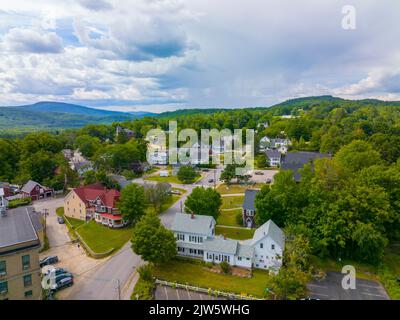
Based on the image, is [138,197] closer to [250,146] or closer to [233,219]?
[233,219]

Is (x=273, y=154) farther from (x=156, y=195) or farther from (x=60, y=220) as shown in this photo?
(x=60, y=220)

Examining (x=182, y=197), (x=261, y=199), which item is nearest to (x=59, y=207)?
(x=182, y=197)

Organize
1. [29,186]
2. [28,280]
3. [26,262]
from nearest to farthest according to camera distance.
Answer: [26,262], [28,280], [29,186]

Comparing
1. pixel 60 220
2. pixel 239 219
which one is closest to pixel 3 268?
pixel 60 220

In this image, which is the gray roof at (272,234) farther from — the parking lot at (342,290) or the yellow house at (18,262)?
the yellow house at (18,262)

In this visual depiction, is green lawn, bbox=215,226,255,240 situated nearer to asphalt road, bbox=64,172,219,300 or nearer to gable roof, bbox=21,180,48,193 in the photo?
asphalt road, bbox=64,172,219,300

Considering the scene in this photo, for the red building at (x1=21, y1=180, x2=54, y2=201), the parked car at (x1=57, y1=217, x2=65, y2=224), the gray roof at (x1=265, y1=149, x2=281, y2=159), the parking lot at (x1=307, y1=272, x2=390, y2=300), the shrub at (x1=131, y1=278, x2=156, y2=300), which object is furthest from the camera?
the gray roof at (x1=265, y1=149, x2=281, y2=159)

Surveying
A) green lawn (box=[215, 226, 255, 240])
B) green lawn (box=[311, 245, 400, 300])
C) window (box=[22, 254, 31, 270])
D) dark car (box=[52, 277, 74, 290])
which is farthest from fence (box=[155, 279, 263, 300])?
green lawn (box=[215, 226, 255, 240])
